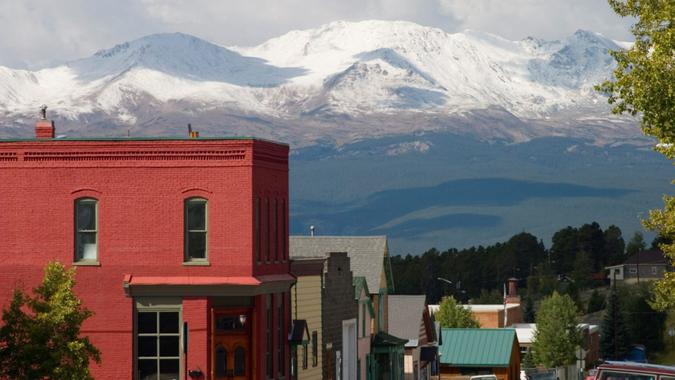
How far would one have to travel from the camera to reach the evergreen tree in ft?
566

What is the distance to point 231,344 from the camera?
4931 centimetres

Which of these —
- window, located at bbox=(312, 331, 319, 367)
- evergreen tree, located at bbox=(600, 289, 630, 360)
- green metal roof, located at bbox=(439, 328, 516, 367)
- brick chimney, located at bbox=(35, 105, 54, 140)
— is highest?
brick chimney, located at bbox=(35, 105, 54, 140)

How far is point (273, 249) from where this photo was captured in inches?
2048

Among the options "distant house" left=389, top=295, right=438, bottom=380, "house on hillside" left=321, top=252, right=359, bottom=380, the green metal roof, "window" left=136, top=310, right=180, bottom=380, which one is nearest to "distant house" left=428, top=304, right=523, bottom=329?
the green metal roof

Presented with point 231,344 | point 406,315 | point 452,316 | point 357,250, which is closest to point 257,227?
point 231,344

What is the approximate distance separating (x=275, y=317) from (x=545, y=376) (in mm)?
49051

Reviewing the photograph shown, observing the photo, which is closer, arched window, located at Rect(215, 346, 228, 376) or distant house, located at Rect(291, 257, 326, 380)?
arched window, located at Rect(215, 346, 228, 376)

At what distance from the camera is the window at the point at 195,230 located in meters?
48.9

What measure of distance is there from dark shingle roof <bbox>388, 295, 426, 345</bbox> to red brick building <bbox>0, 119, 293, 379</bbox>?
4124 centimetres

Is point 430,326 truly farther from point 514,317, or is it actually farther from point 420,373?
point 514,317

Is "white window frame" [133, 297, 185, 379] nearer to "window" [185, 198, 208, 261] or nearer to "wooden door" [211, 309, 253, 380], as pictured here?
"wooden door" [211, 309, 253, 380]

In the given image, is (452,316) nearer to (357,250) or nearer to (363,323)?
(357,250)

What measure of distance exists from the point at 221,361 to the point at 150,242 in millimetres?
4256

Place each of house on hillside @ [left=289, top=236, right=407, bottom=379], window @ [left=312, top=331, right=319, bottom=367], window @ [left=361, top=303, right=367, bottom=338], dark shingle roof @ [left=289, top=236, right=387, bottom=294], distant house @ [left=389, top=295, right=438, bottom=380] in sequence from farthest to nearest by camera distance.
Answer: distant house @ [left=389, top=295, right=438, bottom=380], dark shingle roof @ [left=289, top=236, right=387, bottom=294], house on hillside @ [left=289, top=236, right=407, bottom=379], window @ [left=361, top=303, right=367, bottom=338], window @ [left=312, top=331, right=319, bottom=367]
